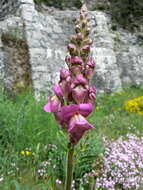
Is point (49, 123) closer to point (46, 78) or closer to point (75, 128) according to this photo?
point (75, 128)

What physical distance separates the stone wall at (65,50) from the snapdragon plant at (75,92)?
5.20 m

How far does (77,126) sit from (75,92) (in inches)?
5.4

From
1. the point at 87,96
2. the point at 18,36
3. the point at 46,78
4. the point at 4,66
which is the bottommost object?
the point at 46,78

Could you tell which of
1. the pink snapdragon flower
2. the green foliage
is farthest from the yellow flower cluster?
the pink snapdragon flower

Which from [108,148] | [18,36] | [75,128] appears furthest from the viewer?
[18,36]

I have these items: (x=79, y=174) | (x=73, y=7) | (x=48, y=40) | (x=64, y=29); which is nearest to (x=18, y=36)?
(x=48, y=40)

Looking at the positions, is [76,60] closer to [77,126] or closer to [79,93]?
[79,93]

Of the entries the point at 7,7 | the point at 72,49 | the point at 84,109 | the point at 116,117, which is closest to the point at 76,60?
the point at 72,49

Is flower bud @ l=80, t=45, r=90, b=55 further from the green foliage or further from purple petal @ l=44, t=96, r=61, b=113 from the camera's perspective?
the green foliage

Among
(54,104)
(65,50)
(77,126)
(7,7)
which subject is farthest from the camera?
(65,50)

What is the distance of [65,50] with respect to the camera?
8.05 m

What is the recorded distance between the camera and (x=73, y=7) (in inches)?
371

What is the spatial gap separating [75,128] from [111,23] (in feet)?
31.3

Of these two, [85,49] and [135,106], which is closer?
[85,49]
